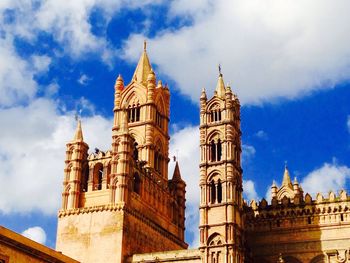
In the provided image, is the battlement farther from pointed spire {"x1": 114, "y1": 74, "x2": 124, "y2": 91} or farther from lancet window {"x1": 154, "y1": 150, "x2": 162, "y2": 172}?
pointed spire {"x1": 114, "y1": 74, "x2": 124, "y2": 91}

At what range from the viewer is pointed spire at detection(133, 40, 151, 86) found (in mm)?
63531

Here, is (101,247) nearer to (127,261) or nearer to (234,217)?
(127,261)

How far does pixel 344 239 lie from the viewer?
44656mm

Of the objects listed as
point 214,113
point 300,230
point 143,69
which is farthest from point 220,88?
point 143,69

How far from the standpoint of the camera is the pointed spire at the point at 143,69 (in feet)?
208

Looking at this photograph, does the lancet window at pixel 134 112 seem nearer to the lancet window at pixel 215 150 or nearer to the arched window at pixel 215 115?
the arched window at pixel 215 115

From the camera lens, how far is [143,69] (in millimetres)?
64625

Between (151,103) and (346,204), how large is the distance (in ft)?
73.5

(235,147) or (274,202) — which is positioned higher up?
(235,147)

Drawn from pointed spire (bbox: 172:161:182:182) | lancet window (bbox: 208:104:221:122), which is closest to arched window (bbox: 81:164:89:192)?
pointed spire (bbox: 172:161:182:182)

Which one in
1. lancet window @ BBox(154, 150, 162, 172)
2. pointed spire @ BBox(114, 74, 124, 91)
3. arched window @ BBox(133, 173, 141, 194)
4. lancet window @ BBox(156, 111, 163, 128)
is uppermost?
pointed spire @ BBox(114, 74, 124, 91)

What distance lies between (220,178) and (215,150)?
247cm

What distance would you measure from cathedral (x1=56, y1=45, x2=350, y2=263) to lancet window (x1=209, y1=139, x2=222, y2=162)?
0.07 m

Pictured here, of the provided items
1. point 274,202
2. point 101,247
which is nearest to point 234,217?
point 274,202
